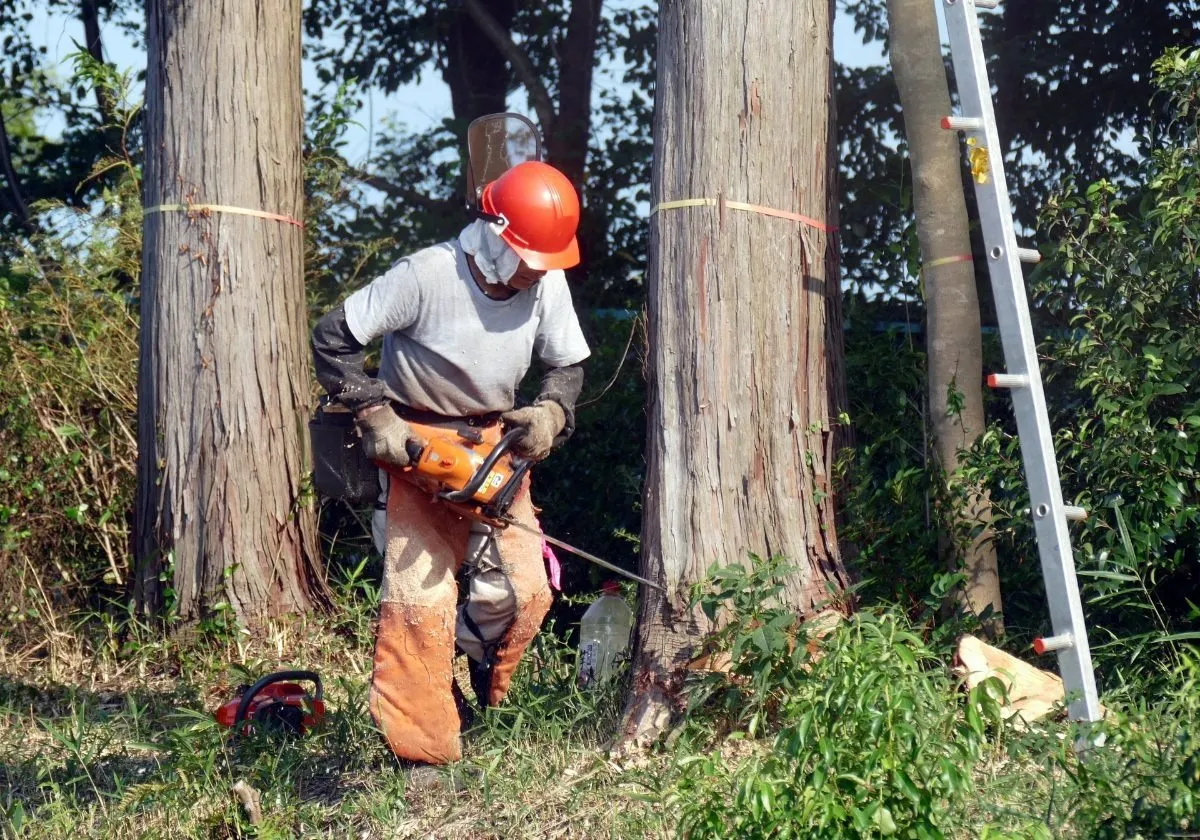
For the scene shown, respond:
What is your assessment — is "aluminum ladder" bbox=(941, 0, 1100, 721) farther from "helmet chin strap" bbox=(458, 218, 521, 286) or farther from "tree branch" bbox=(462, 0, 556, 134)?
Result: "tree branch" bbox=(462, 0, 556, 134)

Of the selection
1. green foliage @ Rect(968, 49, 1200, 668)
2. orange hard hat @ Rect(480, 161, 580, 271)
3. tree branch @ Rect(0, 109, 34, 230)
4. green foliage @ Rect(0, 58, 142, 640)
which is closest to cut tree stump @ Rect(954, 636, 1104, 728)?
green foliage @ Rect(968, 49, 1200, 668)

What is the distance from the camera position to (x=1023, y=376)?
3748mm

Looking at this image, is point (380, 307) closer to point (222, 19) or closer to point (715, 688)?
point (715, 688)

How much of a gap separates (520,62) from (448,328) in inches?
239

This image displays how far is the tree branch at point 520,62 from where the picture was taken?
9.57m

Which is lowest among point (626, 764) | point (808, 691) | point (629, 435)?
point (626, 764)

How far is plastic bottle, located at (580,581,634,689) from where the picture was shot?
15.8ft

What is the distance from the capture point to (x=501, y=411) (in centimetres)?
432

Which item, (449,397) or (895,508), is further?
(895,508)

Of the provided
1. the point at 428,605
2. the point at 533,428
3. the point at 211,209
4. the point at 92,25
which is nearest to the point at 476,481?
the point at 533,428

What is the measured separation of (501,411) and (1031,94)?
4.50m

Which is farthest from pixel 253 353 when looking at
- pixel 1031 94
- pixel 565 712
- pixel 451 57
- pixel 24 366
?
pixel 451 57

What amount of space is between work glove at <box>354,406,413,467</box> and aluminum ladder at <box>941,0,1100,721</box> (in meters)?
1.70

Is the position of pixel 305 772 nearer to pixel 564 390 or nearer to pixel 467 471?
pixel 467 471
